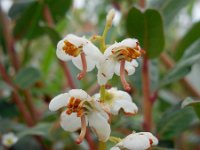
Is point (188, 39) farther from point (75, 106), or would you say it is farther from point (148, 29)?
point (75, 106)

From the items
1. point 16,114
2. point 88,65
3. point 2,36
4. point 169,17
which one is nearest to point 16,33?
point 2,36

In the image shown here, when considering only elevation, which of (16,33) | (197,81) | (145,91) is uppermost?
(16,33)

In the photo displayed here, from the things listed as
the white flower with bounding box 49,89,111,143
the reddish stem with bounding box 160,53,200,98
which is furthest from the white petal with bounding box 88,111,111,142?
the reddish stem with bounding box 160,53,200,98

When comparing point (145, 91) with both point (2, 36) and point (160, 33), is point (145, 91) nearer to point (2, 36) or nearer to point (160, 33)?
point (160, 33)

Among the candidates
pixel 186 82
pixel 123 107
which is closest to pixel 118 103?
pixel 123 107

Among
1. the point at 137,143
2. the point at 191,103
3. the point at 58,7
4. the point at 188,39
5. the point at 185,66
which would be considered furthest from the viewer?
the point at 58,7

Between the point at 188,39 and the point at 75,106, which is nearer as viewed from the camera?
the point at 75,106

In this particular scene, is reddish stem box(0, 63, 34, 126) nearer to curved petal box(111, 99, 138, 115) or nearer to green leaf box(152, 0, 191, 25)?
green leaf box(152, 0, 191, 25)
